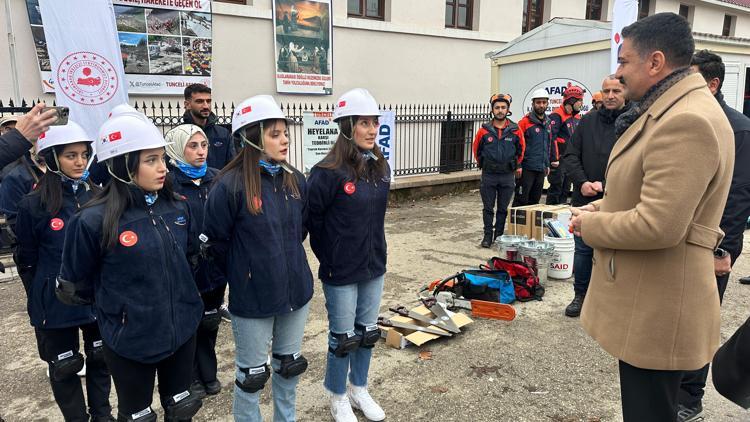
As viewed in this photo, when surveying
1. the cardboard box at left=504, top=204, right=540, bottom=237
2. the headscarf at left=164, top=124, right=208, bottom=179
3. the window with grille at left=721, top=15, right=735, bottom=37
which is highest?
the window with grille at left=721, top=15, right=735, bottom=37

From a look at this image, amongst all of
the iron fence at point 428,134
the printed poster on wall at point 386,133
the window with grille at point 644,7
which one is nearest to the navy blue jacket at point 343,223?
the printed poster on wall at point 386,133

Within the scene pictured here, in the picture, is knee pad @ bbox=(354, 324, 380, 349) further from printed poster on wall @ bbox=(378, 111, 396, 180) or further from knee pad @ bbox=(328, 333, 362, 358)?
printed poster on wall @ bbox=(378, 111, 396, 180)

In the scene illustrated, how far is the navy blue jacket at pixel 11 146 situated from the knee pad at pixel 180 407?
1.44 metres

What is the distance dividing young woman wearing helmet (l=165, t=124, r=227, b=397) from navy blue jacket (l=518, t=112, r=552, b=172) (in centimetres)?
548

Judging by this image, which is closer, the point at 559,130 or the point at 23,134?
the point at 23,134

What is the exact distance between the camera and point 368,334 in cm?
319

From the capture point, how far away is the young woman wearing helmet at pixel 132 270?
2.32m

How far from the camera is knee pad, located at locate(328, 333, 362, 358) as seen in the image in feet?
10.0

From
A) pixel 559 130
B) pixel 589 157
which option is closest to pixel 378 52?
pixel 559 130

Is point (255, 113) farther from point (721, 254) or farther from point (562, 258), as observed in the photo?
point (562, 258)

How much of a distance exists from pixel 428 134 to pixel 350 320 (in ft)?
32.2

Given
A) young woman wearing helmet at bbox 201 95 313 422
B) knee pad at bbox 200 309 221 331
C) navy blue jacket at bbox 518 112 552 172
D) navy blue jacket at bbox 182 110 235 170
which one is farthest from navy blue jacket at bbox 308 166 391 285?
navy blue jacket at bbox 518 112 552 172

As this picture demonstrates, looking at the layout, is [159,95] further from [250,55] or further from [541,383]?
[541,383]

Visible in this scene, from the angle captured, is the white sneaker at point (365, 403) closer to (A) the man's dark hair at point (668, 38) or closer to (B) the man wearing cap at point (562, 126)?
(A) the man's dark hair at point (668, 38)
